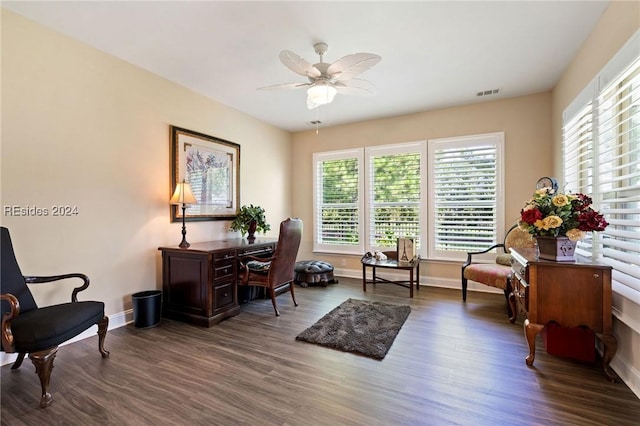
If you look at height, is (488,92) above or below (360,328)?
above

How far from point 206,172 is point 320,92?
2092 mm

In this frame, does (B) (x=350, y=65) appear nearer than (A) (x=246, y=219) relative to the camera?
Yes

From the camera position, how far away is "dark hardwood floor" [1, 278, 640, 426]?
1.69 m

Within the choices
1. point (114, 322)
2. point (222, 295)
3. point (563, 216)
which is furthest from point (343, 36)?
point (114, 322)

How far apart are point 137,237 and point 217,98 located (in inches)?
86.3

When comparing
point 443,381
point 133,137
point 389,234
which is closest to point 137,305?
point 133,137

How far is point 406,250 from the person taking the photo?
437 centimetres

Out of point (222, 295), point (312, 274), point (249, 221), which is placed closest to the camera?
point (222, 295)

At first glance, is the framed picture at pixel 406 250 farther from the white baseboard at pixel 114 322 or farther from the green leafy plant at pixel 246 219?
the white baseboard at pixel 114 322

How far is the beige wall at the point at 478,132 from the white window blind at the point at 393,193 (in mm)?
255

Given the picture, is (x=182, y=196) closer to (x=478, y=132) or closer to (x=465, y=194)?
(x=465, y=194)

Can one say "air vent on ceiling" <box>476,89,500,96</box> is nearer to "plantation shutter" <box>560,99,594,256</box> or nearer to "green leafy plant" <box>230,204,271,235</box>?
"plantation shutter" <box>560,99,594,256</box>

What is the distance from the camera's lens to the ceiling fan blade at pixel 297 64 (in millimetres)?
2301

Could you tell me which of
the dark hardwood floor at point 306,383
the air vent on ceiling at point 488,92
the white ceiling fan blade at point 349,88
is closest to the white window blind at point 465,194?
the air vent on ceiling at point 488,92
